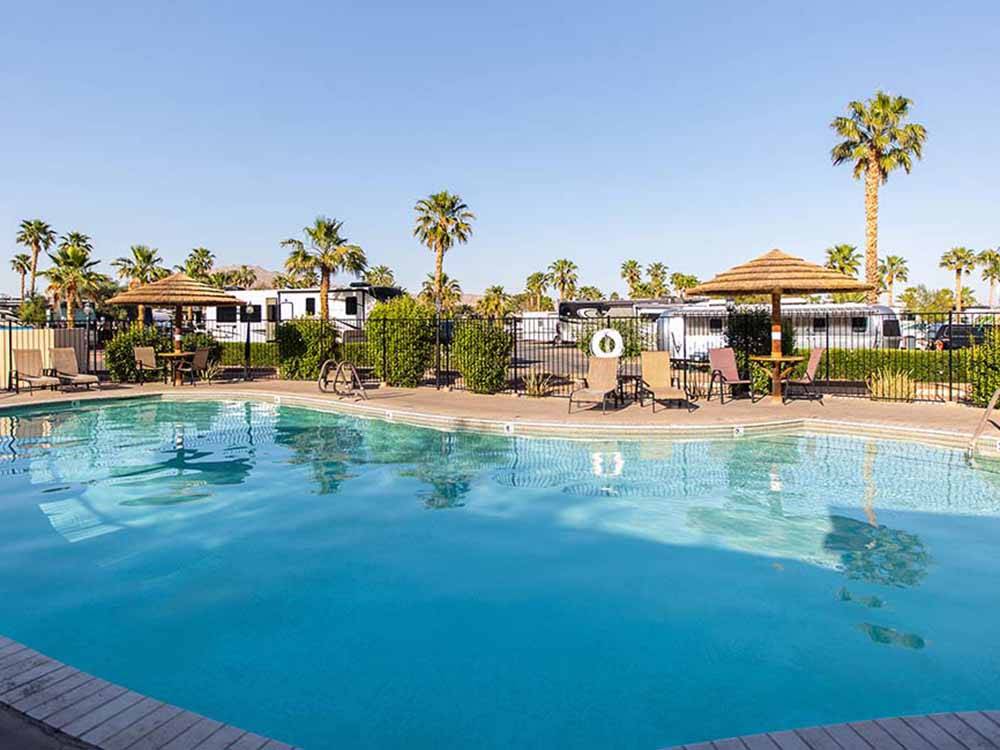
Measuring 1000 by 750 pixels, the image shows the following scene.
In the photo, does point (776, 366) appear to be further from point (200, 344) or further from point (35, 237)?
point (35, 237)

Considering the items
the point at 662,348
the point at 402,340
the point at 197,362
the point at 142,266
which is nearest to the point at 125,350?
the point at 197,362

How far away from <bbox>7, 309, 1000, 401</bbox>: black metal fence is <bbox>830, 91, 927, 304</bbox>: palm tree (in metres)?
6.85

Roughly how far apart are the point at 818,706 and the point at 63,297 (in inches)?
1827

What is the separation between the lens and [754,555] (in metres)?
6.02

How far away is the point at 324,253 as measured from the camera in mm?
32250

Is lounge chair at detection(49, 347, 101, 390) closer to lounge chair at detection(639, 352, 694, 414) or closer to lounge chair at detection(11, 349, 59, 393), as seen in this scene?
lounge chair at detection(11, 349, 59, 393)

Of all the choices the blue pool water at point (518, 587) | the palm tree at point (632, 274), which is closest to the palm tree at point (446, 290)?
the palm tree at point (632, 274)

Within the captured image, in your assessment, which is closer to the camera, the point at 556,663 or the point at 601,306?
the point at 556,663

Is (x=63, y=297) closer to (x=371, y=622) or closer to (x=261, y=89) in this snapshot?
(x=261, y=89)

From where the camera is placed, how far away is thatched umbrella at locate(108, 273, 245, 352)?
15984mm

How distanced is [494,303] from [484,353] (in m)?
39.9

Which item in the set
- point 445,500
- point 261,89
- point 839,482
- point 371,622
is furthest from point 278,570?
point 261,89

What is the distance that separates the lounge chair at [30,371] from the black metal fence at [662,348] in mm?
381

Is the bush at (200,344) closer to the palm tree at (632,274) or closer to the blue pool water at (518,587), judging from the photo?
the blue pool water at (518,587)
